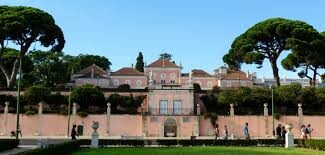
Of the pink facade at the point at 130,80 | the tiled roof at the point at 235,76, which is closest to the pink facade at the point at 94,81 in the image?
the pink facade at the point at 130,80

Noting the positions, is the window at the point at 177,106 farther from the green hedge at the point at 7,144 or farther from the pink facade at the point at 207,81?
the green hedge at the point at 7,144

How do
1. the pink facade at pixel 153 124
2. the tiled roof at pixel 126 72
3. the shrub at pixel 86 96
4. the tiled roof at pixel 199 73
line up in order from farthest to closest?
1. the tiled roof at pixel 199 73
2. the tiled roof at pixel 126 72
3. the shrub at pixel 86 96
4. the pink facade at pixel 153 124

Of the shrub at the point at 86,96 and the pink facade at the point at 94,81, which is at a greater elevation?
the pink facade at the point at 94,81

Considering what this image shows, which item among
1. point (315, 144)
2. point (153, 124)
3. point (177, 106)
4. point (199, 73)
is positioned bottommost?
point (315, 144)

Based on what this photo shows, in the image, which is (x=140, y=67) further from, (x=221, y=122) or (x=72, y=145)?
(x=72, y=145)

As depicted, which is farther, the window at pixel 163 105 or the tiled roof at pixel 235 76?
the tiled roof at pixel 235 76

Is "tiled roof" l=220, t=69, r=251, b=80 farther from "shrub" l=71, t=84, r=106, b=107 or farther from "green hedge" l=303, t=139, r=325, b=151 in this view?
"green hedge" l=303, t=139, r=325, b=151

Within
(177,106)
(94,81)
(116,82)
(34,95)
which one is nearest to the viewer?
(34,95)

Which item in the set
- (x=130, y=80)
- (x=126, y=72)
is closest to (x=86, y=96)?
(x=130, y=80)

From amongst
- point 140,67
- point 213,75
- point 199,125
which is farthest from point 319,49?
point 140,67

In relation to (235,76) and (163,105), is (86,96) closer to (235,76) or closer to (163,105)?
(163,105)

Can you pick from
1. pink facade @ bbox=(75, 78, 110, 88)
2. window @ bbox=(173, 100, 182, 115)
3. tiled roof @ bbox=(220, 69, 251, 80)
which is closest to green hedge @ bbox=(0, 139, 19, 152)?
window @ bbox=(173, 100, 182, 115)

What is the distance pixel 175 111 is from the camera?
54469 millimetres

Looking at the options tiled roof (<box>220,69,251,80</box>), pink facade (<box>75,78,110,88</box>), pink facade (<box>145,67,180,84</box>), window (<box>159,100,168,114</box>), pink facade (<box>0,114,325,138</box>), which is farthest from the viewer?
tiled roof (<box>220,69,251,80</box>)
